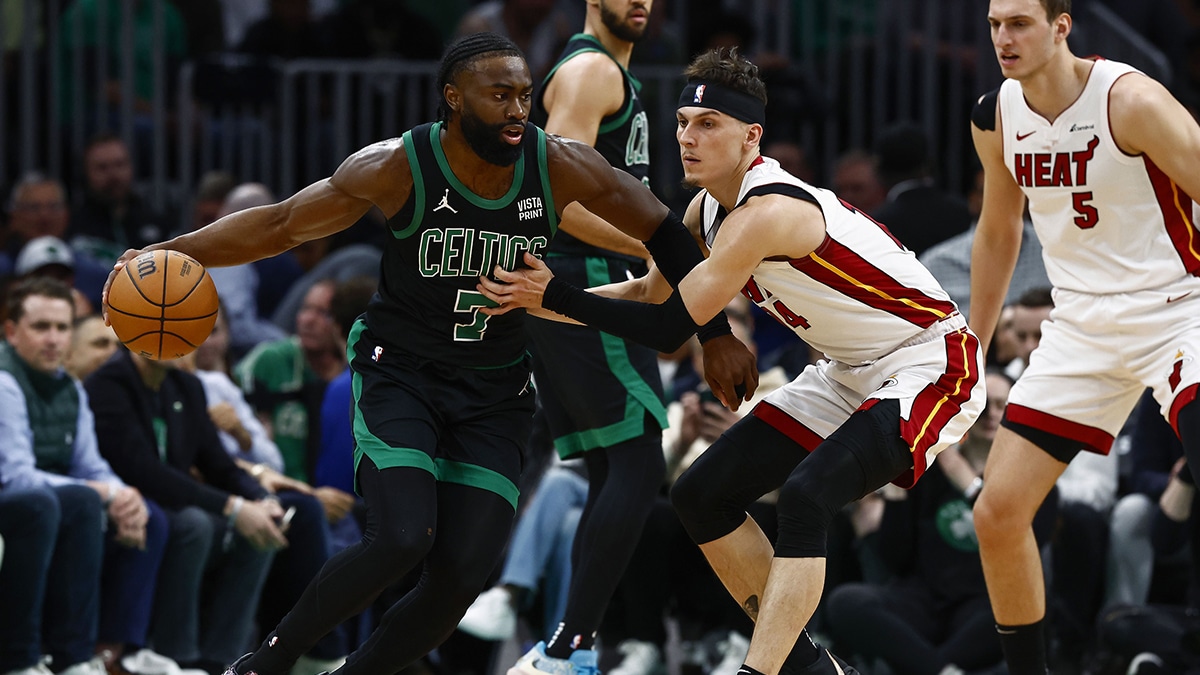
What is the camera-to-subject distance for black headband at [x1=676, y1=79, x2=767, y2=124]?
5.25 metres

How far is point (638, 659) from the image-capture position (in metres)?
8.03

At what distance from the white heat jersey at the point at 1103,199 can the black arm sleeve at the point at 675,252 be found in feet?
4.14

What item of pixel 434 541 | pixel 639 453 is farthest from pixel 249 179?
pixel 434 541

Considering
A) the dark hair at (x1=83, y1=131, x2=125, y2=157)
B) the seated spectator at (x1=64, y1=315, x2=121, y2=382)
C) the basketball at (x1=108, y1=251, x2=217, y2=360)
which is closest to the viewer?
the basketball at (x1=108, y1=251, x2=217, y2=360)

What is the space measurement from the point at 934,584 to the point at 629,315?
3461 mm

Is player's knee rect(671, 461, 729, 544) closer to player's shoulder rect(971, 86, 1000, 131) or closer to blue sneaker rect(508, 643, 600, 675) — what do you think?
blue sneaker rect(508, 643, 600, 675)

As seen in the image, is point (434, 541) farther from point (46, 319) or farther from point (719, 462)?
point (46, 319)

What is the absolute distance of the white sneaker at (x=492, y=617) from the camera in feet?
26.6

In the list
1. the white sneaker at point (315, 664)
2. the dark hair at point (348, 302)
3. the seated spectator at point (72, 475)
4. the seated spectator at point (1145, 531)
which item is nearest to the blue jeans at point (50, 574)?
the seated spectator at point (72, 475)

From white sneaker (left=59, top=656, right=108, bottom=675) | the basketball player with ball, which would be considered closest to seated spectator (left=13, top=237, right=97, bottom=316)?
white sneaker (left=59, top=656, right=108, bottom=675)

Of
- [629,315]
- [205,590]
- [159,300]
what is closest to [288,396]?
[205,590]

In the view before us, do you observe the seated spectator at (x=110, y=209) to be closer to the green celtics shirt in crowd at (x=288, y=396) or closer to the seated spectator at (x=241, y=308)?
the seated spectator at (x=241, y=308)

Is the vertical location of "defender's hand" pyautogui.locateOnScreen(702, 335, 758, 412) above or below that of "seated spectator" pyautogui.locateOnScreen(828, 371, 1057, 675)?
above

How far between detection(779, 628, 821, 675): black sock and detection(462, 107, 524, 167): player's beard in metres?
1.72
